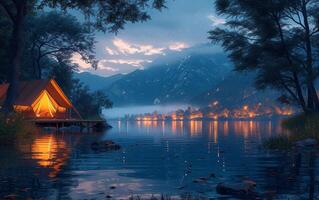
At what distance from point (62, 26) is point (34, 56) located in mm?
5678

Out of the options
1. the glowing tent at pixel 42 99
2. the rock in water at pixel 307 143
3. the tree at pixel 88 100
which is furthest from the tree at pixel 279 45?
the tree at pixel 88 100

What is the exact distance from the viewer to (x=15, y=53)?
1163 inches


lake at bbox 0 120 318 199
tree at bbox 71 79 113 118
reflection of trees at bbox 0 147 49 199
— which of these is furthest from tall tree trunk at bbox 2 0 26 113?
tree at bbox 71 79 113 118

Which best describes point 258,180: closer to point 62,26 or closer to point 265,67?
point 265,67

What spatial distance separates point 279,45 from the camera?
3391 cm

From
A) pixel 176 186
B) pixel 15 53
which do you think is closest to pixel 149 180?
pixel 176 186

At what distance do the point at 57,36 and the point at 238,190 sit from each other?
202 ft

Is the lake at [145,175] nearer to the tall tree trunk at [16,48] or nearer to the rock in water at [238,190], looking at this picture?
the rock in water at [238,190]

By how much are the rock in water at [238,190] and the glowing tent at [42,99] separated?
1837 inches

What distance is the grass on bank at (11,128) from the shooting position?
25141 millimetres

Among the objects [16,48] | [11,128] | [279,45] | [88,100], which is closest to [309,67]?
[279,45]

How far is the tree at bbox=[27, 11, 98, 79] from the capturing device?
67.8 m

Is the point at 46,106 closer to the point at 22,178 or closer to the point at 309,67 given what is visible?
the point at 309,67

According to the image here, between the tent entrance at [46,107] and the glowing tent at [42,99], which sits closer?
the glowing tent at [42,99]
